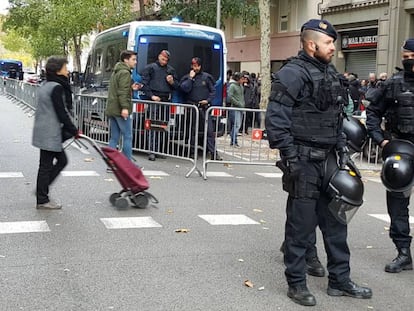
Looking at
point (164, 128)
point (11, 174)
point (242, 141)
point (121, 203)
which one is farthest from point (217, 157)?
point (121, 203)

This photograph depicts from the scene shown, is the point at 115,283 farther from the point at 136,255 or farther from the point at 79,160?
the point at 79,160

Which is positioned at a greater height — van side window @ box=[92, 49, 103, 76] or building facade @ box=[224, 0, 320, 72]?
building facade @ box=[224, 0, 320, 72]

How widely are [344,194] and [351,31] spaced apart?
62.8ft

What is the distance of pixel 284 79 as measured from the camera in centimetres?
426

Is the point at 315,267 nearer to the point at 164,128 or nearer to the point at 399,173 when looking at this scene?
the point at 399,173

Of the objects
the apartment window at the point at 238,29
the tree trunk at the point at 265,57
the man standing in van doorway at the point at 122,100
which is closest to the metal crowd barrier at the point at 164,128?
the man standing in van doorway at the point at 122,100

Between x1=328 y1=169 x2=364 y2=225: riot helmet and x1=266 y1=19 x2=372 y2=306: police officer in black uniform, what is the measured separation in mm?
82

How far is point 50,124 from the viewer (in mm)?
7020

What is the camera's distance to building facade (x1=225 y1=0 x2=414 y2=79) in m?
19.4

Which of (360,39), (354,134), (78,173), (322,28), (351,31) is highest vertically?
(351,31)

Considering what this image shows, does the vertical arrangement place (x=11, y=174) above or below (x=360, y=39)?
below

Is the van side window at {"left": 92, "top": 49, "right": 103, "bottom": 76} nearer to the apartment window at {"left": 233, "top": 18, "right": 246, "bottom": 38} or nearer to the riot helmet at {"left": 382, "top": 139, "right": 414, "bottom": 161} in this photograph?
→ the riot helmet at {"left": 382, "top": 139, "right": 414, "bottom": 161}

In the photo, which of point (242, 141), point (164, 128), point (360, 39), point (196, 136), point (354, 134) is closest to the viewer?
point (354, 134)

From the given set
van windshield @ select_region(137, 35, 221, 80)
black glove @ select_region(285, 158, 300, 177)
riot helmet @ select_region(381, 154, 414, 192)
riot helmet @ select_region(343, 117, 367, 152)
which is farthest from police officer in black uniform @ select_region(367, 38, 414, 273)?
van windshield @ select_region(137, 35, 221, 80)
